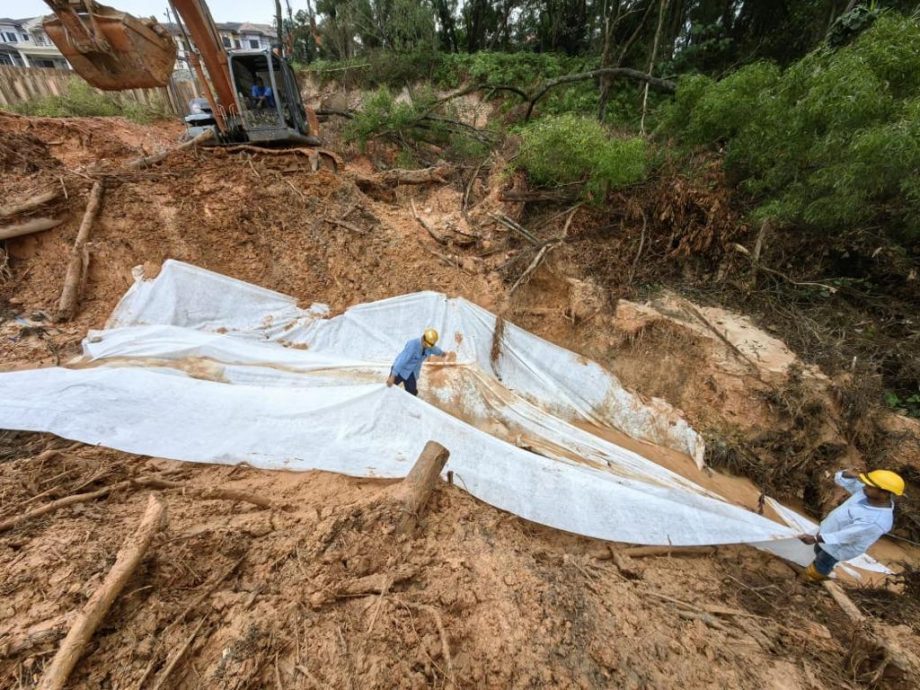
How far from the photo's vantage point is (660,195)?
5.45m

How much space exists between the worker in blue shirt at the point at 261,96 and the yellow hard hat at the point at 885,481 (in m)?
9.63

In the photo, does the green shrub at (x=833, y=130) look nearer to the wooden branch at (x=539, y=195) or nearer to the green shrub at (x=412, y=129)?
the wooden branch at (x=539, y=195)

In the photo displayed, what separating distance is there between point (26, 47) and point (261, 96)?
117 feet

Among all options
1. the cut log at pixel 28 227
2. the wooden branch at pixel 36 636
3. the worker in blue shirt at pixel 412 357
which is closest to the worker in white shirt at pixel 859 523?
the worker in blue shirt at pixel 412 357

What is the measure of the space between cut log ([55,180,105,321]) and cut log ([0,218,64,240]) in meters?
0.35

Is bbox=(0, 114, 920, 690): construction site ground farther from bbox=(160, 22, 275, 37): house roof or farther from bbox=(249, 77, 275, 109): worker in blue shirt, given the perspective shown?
bbox=(160, 22, 275, 37): house roof

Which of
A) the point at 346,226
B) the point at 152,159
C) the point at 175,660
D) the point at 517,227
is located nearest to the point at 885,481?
the point at 175,660

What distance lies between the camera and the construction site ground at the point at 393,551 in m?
1.75

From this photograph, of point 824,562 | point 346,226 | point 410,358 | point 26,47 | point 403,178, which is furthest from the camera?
point 26,47

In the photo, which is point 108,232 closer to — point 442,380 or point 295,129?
point 295,129

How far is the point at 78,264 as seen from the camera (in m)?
5.07

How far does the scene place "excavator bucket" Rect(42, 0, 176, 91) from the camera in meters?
4.87

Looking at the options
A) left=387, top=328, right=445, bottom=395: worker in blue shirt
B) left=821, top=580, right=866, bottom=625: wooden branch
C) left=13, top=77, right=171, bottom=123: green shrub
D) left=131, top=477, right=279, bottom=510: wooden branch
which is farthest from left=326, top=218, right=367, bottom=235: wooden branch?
left=13, top=77, right=171, bottom=123: green shrub

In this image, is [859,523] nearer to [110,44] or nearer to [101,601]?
[101,601]
